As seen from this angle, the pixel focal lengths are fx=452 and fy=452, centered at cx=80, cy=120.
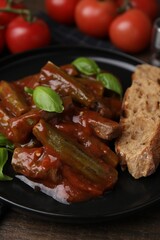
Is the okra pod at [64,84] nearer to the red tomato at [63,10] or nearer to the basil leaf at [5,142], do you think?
the basil leaf at [5,142]

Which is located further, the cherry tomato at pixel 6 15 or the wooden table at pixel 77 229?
the cherry tomato at pixel 6 15

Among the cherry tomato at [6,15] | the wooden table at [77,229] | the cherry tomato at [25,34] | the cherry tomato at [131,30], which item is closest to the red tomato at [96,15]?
the cherry tomato at [131,30]

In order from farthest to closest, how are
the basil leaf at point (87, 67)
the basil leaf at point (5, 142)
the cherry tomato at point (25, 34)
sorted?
the cherry tomato at point (25, 34) → the basil leaf at point (87, 67) → the basil leaf at point (5, 142)

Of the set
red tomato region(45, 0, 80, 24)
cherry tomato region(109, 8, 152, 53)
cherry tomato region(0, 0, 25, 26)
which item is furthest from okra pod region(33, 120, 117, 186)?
red tomato region(45, 0, 80, 24)

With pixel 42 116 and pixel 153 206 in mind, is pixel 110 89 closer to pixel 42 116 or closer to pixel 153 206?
pixel 42 116

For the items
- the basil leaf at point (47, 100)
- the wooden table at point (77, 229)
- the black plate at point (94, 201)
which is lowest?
the wooden table at point (77, 229)

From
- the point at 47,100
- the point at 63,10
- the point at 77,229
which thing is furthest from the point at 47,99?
the point at 63,10

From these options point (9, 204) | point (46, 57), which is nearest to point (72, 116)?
point (9, 204)

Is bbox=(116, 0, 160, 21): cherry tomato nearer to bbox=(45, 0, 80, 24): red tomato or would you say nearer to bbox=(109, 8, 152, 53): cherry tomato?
bbox=(109, 8, 152, 53): cherry tomato
